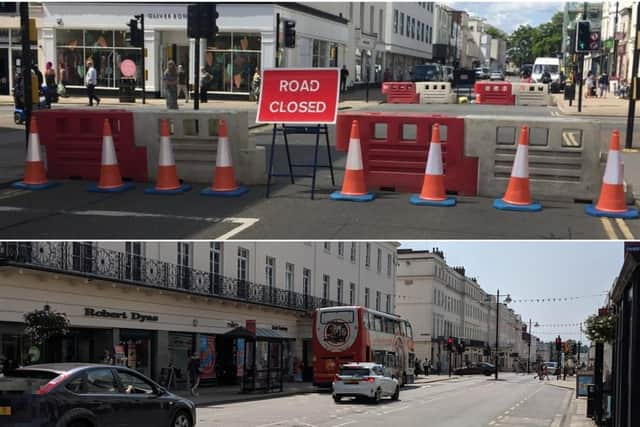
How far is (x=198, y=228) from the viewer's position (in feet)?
39.8

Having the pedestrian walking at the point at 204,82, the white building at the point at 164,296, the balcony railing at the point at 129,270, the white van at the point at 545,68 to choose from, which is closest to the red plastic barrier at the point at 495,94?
the white building at the point at 164,296

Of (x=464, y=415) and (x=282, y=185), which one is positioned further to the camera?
(x=464, y=415)

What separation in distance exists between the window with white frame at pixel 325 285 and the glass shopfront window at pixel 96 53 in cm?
1574

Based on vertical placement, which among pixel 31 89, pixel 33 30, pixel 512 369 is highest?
pixel 33 30

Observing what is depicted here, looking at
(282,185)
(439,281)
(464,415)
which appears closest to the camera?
(282,185)

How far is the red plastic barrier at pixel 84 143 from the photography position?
52.9ft

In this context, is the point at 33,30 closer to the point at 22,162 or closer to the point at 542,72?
the point at 22,162

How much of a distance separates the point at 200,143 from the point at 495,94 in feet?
116

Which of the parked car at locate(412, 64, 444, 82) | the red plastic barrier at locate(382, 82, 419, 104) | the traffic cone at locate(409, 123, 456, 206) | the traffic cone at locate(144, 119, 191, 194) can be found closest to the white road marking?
the traffic cone at locate(144, 119, 191, 194)

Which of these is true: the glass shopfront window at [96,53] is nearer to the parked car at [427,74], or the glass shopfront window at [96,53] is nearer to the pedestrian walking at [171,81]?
the pedestrian walking at [171,81]

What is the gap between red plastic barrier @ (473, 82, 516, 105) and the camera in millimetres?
48331

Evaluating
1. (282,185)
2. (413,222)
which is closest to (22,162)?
(282,185)

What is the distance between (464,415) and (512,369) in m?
101

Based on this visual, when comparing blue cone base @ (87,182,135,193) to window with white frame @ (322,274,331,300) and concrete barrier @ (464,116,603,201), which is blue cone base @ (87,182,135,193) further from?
window with white frame @ (322,274,331,300)
